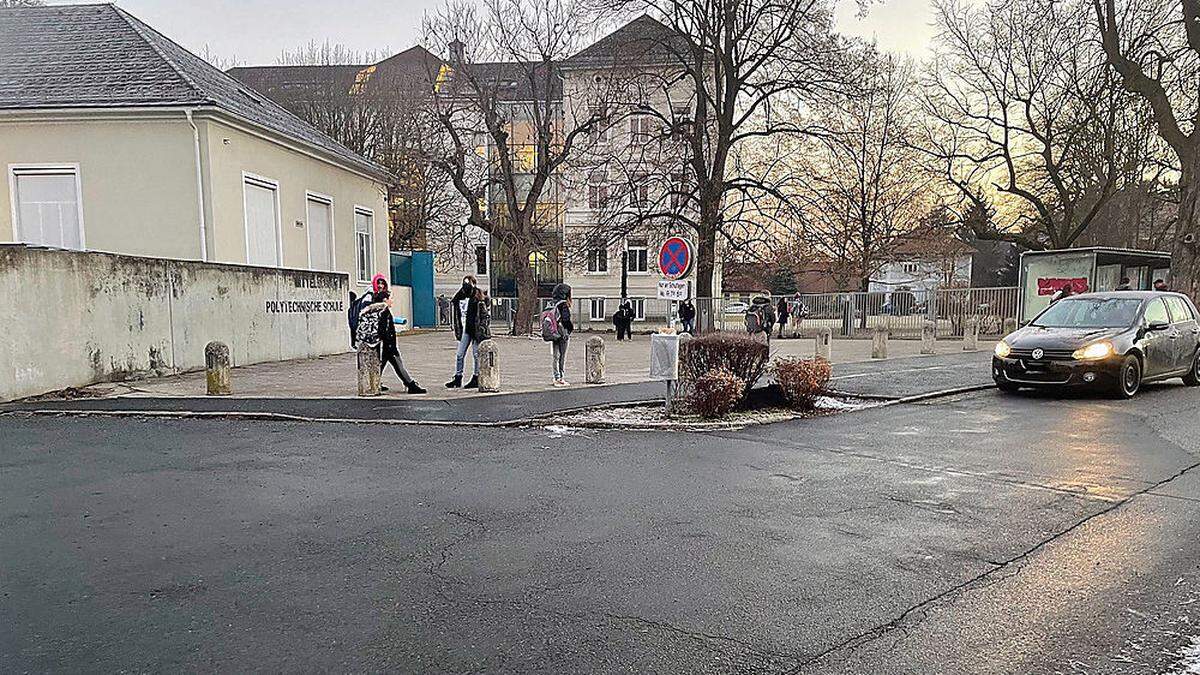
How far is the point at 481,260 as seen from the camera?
51750mm

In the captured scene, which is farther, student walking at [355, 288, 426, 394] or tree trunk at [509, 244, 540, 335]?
tree trunk at [509, 244, 540, 335]

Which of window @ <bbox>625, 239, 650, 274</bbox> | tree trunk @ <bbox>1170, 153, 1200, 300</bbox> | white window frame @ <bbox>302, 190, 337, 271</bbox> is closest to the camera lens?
tree trunk @ <bbox>1170, 153, 1200, 300</bbox>

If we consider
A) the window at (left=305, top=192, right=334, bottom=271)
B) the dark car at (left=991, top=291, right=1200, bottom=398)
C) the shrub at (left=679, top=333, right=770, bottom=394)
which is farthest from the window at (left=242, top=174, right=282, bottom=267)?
the dark car at (left=991, top=291, right=1200, bottom=398)

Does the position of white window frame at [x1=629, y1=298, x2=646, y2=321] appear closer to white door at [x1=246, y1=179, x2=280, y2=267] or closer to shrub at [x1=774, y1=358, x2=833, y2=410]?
white door at [x1=246, y1=179, x2=280, y2=267]

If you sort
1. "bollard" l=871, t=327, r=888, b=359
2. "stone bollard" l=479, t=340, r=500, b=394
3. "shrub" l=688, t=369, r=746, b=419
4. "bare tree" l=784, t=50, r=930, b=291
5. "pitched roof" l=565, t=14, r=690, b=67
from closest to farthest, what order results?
"shrub" l=688, t=369, r=746, b=419
"stone bollard" l=479, t=340, r=500, b=394
"bollard" l=871, t=327, r=888, b=359
"pitched roof" l=565, t=14, r=690, b=67
"bare tree" l=784, t=50, r=930, b=291

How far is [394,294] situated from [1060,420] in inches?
1066

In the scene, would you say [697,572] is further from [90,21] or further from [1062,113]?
[1062,113]

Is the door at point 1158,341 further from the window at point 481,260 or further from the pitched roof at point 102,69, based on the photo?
the window at point 481,260

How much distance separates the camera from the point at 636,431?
8.96 m

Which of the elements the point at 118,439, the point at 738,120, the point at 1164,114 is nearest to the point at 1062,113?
the point at 1164,114

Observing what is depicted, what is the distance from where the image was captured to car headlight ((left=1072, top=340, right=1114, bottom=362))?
10.8 metres

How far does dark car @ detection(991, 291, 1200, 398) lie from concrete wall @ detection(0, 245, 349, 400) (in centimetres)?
1454

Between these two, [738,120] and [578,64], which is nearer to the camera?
[738,120]

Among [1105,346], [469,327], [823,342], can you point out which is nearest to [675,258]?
[469,327]
